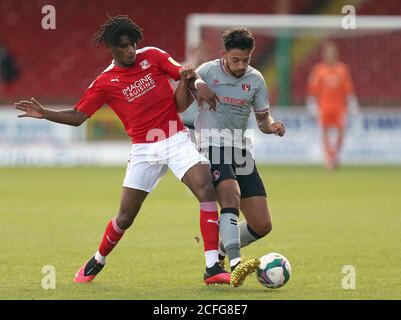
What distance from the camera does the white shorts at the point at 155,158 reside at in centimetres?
826

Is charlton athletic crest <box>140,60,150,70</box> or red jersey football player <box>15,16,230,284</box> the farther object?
charlton athletic crest <box>140,60,150,70</box>

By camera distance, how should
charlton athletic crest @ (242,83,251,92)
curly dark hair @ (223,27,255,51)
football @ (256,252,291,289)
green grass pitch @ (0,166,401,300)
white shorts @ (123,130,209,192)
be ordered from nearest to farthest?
football @ (256,252,291,289)
green grass pitch @ (0,166,401,300)
curly dark hair @ (223,27,255,51)
white shorts @ (123,130,209,192)
charlton athletic crest @ (242,83,251,92)

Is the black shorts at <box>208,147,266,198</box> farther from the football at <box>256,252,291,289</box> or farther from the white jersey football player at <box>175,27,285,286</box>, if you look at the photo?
the football at <box>256,252,291,289</box>

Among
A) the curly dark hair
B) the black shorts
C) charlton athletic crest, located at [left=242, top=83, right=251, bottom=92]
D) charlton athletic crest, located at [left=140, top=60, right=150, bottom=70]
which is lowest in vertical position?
the black shorts

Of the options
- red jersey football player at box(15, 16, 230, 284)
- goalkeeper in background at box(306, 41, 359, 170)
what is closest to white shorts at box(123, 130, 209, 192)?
red jersey football player at box(15, 16, 230, 284)

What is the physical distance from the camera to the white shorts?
8.26 meters

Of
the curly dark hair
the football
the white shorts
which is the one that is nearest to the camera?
the football

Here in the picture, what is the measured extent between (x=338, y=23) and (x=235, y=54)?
634 inches

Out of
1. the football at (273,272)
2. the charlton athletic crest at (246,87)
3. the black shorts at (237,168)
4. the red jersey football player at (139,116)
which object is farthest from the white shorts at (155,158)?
the football at (273,272)

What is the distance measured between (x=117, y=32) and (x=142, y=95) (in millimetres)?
576

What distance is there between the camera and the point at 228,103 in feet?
27.9
